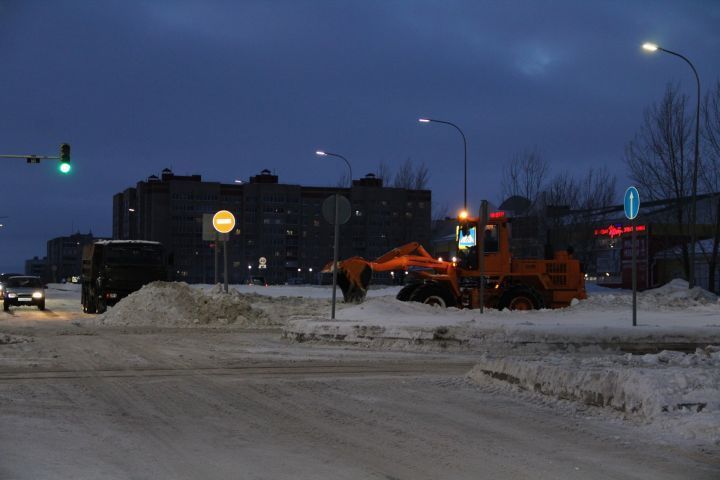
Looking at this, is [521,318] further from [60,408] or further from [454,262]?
[60,408]

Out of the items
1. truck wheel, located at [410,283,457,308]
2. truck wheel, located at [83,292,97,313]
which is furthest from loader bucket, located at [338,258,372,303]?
truck wheel, located at [83,292,97,313]

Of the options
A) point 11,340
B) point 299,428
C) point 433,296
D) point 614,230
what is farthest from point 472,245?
point 614,230

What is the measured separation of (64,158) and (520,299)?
24.4 metres

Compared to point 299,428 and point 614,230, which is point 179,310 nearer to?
point 299,428

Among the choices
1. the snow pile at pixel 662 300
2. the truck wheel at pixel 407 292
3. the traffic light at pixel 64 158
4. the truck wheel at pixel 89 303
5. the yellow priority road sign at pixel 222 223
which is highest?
the traffic light at pixel 64 158

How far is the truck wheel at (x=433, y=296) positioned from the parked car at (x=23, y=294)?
20.3 m

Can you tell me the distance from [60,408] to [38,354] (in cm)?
671

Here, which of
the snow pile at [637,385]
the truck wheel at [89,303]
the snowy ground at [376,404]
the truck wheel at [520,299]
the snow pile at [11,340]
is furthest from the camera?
the truck wheel at [89,303]

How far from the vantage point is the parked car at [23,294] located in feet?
118

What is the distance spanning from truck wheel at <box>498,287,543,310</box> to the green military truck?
14.7 metres

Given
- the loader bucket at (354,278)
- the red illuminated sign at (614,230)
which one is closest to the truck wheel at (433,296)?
the loader bucket at (354,278)

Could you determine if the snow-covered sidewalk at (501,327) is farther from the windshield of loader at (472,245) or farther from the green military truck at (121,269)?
the green military truck at (121,269)

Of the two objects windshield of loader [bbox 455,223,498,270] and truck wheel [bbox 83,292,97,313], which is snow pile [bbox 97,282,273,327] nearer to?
windshield of loader [bbox 455,223,498,270]

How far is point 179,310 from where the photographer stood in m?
26.4
